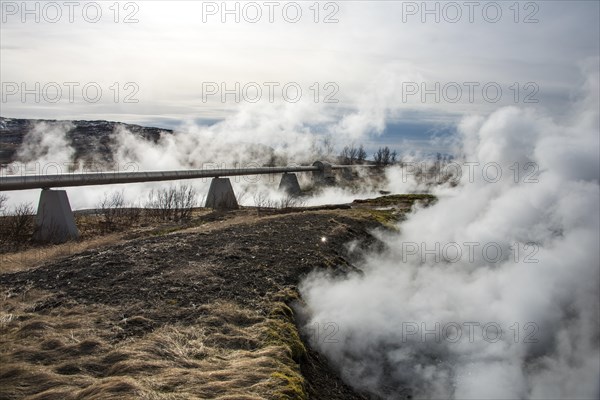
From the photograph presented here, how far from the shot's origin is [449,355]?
6195 mm

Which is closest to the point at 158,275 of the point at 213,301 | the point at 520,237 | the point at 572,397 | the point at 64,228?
the point at 213,301

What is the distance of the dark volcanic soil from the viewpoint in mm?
4930

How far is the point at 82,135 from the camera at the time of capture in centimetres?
5488

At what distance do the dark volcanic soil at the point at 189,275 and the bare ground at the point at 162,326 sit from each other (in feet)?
0.06

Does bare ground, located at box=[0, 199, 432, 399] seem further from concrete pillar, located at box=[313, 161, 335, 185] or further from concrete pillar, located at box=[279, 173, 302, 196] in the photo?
concrete pillar, located at box=[313, 161, 335, 185]

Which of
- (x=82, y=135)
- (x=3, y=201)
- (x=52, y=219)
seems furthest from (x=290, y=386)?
(x=82, y=135)

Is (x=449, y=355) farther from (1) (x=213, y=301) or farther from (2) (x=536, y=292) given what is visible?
(1) (x=213, y=301)

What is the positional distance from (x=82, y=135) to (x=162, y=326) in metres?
56.0

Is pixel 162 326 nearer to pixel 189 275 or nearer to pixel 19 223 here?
pixel 189 275

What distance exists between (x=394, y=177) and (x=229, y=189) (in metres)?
18.8

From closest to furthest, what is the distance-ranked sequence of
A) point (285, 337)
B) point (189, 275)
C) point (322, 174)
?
point (285, 337) < point (189, 275) < point (322, 174)

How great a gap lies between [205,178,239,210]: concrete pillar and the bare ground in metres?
7.66

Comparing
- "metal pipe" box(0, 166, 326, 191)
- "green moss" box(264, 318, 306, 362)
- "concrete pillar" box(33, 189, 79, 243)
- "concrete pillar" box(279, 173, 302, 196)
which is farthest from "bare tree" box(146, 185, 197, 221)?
"green moss" box(264, 318, 306, 362)

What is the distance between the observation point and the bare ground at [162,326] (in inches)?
142
